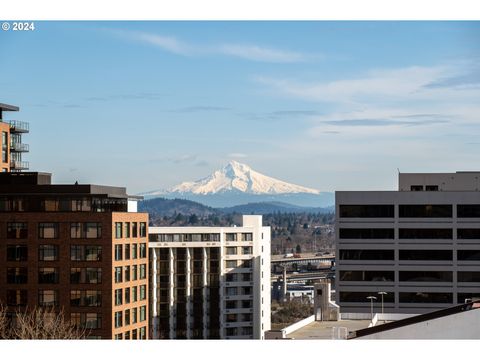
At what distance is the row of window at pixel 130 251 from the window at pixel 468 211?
13.7m

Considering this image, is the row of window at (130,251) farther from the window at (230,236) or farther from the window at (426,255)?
the window at (230,236)

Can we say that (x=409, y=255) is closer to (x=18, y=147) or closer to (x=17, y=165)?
(x=17, y=165)

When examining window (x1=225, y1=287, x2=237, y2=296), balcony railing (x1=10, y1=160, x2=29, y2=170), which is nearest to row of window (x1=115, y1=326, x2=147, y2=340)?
balcony railing (x1=10, y1=160, x2=29, y2=170)

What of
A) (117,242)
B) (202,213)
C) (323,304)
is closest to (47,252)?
(117,242)

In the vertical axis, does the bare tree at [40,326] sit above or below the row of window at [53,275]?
below

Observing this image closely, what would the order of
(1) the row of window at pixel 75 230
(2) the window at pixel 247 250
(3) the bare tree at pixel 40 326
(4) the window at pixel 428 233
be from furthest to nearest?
(2) the window at pixel 247 250 → (4) the window at pixel 428 233 → (1) the row of window at pixel 75 230 → (3) the bare tree at pixel 40 326

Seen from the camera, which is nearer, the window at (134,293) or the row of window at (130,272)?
the row of window at (130,272)

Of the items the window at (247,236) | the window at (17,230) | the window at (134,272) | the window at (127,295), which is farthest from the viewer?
the window at (247,236)

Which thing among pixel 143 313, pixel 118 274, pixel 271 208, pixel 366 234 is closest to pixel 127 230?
pixel 118 274

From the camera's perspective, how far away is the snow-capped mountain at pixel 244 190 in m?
111

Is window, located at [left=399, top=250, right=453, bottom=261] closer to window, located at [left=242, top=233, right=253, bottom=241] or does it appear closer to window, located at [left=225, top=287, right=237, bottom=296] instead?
window, located at [left=225, top=287, right=237, bottom=296]

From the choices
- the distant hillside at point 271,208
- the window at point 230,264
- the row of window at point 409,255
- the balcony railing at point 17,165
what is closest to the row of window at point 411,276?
the row of window at point 409,255

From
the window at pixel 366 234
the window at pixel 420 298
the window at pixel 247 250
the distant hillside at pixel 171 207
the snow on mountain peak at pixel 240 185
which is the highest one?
the snow on mountain peak at pixel 240 185

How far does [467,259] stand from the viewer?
37281 millimetres
